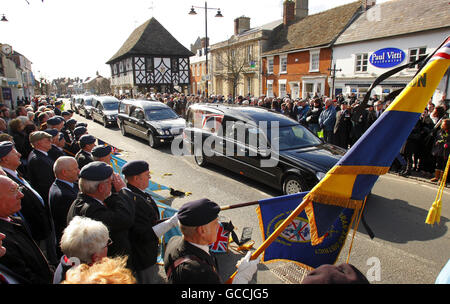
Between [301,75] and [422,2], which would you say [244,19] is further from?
[422,2]

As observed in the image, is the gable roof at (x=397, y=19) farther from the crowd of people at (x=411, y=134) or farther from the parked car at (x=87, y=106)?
the parked car at (x=87, y=106)

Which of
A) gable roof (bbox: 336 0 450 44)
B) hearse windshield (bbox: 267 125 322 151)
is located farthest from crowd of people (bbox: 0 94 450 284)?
gable roof (bbox: 336 0 450 44)

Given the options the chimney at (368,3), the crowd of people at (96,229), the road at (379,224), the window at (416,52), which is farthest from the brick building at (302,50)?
the crowd of people at (96,229)

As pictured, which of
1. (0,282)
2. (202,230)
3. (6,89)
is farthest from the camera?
(6,89)

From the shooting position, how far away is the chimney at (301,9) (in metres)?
33.4

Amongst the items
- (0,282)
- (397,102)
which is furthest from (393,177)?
(0,282)

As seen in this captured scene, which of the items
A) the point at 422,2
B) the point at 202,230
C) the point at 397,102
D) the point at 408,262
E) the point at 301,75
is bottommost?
the point at 408,262

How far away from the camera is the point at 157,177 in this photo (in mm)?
8062

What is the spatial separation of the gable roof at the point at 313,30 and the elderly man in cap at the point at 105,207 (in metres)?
26.2

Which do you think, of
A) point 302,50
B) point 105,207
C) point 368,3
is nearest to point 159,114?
point 105,207

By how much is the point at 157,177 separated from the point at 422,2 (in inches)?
909

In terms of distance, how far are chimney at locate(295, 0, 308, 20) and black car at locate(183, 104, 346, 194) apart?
30.4 metres

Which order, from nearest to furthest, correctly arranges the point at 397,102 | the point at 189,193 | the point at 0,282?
the point at 0,282 → the point at 397,102 → the point at 189,193

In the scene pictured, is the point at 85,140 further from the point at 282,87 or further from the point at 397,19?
the point at 282,87
